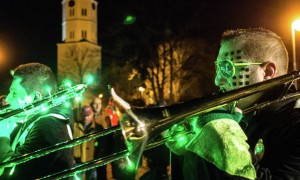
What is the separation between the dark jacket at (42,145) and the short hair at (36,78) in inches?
14.2

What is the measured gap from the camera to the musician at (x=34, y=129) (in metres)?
3.12

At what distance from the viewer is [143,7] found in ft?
81.5

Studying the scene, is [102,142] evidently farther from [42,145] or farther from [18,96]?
[42,145]

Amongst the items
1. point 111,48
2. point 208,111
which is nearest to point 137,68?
point 111,48

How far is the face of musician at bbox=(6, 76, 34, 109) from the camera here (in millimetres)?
3648

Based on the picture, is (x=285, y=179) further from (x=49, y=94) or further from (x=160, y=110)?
(x=49, y=94)

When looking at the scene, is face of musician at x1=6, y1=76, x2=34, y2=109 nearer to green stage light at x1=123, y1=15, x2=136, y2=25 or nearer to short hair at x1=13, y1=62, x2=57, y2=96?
short hair at x1=13, y1=62, x2=57, y2=96

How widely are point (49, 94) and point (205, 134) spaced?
7.30ft

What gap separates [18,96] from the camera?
367 centimetres

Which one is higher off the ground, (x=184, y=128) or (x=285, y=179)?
(x=184, y=128)

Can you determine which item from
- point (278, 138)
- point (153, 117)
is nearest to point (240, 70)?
point (278, 138)

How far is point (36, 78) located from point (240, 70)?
87.5 inches

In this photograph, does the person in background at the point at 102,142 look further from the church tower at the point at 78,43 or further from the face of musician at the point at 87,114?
the church tower at the point at 78,43

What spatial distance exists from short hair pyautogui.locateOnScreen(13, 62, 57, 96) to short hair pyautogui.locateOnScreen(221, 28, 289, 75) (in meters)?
2.03
